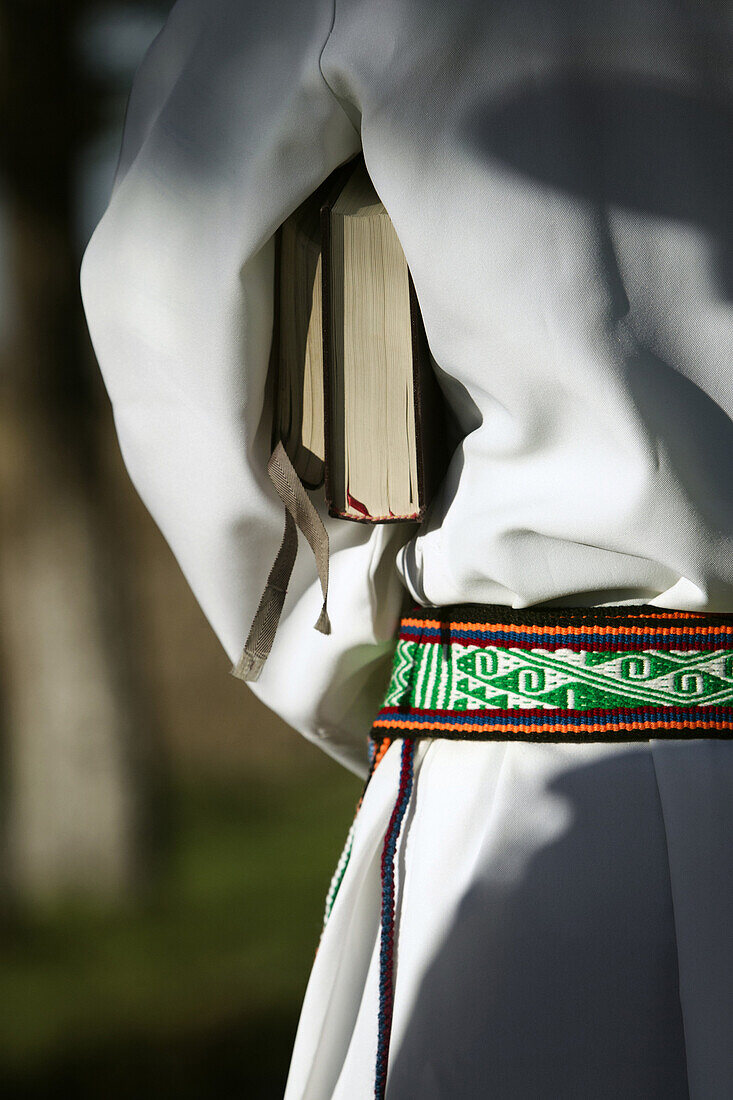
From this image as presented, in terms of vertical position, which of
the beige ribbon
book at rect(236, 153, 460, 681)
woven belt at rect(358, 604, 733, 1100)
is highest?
book at rect(236, 153, 460, 681)

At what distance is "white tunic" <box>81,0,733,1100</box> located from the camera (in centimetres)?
60

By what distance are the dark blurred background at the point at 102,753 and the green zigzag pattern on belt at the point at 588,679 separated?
2.44 meters

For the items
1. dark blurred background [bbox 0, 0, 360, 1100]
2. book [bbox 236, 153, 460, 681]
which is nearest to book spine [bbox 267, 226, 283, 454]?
book [bbox 236, 153, 460, 681]

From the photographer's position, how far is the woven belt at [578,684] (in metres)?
0.65

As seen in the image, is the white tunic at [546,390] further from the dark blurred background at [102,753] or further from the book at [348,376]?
the dark blurred background at [102,753]

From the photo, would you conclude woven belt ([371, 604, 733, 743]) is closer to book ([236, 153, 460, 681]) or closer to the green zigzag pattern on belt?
the green zigzag pattern on belt

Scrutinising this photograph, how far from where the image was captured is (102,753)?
4.36 m

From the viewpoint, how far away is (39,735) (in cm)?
466

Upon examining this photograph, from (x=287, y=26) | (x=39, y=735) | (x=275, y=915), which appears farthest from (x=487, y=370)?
(x=39, y=735)

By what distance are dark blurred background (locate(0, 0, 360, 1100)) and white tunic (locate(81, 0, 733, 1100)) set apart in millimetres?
2414

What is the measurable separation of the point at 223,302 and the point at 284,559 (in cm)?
18

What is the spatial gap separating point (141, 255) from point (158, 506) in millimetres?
190

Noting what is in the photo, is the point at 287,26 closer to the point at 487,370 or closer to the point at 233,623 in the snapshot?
the point at 487,370

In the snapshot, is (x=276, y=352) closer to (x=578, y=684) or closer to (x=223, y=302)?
(x=223, y=302)
